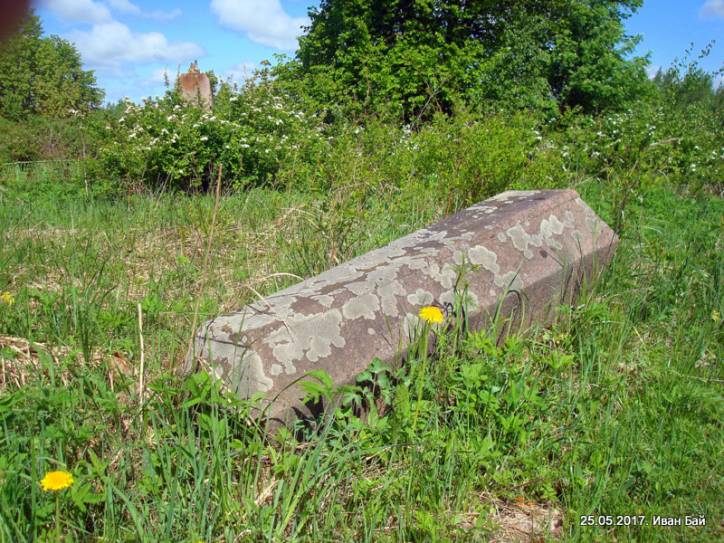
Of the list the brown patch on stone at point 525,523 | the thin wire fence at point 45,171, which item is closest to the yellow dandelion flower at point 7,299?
the brown patch on stone at point 525,523

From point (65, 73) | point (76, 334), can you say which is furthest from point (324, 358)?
point (65, 73)

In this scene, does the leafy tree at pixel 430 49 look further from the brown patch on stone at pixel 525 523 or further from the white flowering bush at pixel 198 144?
the brown patch on stone at pixel 525 523

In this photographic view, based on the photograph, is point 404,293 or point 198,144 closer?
point 404,293

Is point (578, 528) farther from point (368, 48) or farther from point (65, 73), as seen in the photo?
point (65, 73)

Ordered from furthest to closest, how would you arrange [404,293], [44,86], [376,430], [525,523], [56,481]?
[44,86], [404,293], [376,430], [525,523], [56,481]

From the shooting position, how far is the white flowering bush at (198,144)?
8648mm

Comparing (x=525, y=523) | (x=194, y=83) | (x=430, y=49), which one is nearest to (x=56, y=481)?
(x=525, y=523)

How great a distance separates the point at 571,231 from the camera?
375cm

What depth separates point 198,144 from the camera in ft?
28.8

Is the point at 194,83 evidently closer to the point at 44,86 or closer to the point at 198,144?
the point at 198,144

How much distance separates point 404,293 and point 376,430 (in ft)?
2.42

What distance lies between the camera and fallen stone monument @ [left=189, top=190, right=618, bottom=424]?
97.7 inches

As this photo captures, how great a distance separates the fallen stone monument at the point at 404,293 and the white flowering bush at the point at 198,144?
5261 millimetres

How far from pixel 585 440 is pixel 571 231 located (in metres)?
1.58
